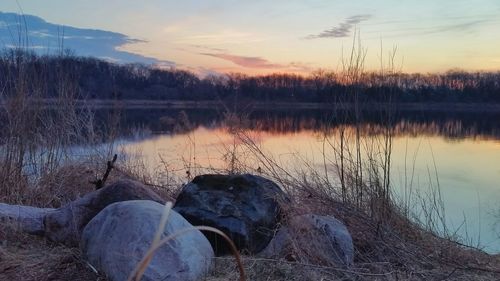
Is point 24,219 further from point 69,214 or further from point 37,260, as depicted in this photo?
point 37,260

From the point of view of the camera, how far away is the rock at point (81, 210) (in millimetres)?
4473

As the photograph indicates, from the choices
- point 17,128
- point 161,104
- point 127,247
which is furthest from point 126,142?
point 161,104


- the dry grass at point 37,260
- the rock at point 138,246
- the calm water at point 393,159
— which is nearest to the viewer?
the rock at point 138,246

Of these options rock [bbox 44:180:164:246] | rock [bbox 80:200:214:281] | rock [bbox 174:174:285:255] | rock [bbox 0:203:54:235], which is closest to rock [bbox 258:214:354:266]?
rock [bbox 174:174:285:255]

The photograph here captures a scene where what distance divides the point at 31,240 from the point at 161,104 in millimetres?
50849

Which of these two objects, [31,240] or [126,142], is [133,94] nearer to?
[126,142]

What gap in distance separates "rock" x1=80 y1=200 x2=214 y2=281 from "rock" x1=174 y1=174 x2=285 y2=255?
47cm

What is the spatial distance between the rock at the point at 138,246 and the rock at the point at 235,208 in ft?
1.54

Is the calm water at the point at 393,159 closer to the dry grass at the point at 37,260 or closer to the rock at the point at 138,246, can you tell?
the rock at the point at 138,246

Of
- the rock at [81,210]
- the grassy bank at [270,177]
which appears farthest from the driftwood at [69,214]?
the grassy bank at [270,177]

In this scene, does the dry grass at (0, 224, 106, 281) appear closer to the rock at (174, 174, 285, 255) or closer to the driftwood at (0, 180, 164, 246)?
the driftwood at (0, 180, 164, 246)

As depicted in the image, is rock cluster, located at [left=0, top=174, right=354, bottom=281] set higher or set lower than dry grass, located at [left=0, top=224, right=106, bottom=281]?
higher

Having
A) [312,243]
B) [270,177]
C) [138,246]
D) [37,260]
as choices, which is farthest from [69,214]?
[270,177]

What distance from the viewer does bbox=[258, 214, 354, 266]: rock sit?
166 inches
